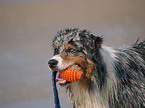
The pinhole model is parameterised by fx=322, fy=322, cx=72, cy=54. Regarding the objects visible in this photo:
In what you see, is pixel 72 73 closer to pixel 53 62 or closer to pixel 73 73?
pixel 73 73

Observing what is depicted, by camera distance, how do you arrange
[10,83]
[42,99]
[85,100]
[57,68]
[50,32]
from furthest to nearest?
[50,32] → [10,83] → [42,99] → [85,100] → [57,68]

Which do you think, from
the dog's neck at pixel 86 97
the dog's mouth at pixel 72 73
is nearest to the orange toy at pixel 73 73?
the dog's mouth at pixel 72 73

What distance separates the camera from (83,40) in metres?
A: 3.99

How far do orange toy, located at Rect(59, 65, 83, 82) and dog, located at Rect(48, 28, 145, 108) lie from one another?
0.05 meters

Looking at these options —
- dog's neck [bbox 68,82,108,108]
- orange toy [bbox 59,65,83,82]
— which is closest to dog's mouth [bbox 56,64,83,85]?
orange toy [bbox 59,65,83,82]

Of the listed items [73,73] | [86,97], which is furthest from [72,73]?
[86,97]

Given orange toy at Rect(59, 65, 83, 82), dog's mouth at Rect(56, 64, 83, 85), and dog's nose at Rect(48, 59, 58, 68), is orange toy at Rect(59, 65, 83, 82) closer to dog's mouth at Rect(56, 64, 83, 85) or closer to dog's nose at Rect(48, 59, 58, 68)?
dog's mouth at Rect(56, 64, 83, 85)

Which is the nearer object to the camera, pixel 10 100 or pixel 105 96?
pixel 105 96

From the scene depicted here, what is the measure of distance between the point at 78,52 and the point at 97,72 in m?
0.34

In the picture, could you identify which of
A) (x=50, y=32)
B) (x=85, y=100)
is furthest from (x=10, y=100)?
(x=50, y=32)

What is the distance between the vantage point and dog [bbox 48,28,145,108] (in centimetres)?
395

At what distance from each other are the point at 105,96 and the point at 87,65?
506 mm

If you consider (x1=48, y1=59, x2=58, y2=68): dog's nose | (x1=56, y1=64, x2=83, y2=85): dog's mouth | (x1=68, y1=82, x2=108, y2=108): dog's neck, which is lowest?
(x1=68, y1=82, x2=108, y2=108): dog's neck

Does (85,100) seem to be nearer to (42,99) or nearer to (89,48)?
(89,48)
